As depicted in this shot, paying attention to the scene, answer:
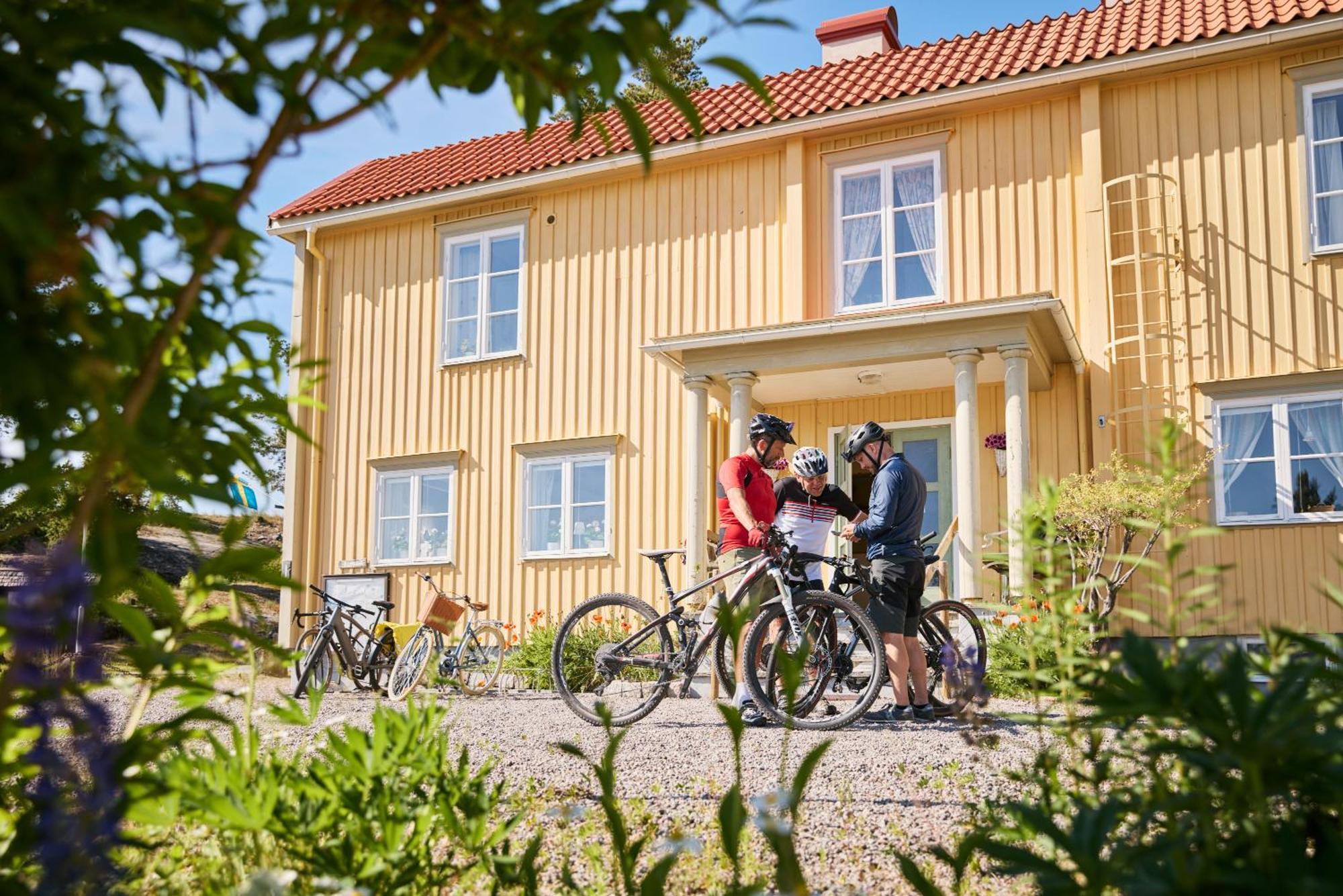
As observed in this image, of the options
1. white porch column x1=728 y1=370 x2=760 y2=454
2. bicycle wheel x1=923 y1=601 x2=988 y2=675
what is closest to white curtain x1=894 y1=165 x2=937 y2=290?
white porch column x1=728 y1=370 x2=760 y2=454

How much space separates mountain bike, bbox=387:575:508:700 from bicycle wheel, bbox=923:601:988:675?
3.99m

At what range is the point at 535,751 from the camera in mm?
6500

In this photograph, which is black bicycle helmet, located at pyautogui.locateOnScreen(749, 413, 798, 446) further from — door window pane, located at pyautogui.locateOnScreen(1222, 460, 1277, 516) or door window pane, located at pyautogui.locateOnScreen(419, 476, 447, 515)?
door window pane, located at pyautogui.locateOnScreen(419, 476, 447, 515)

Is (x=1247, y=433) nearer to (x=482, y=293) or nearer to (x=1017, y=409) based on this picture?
(x=1017, y=409)

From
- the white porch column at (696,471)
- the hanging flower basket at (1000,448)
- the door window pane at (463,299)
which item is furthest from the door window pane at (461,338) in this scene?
the hanging flower basket at (1000,448)

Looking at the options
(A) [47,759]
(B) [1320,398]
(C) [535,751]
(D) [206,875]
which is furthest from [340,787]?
(B) [1320,398]

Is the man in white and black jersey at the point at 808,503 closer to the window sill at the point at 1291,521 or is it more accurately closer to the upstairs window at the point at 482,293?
the window sill at the point at 1291,521

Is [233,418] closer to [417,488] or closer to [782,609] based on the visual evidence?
[782,609]

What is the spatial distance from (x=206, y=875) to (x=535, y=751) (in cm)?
382

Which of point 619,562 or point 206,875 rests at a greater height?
point 619,562

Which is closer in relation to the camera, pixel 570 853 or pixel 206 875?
pixel 206 875

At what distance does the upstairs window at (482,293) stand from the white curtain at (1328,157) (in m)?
9.01

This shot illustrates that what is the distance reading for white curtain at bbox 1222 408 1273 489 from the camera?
38.3 ft

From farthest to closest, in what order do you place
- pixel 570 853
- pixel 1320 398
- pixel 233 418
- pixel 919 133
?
pixel 919 133 < pixel 1320 398 < pixel 570 853 < pixel 233 418
